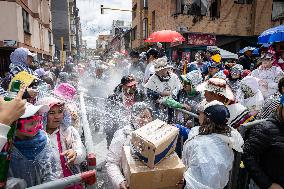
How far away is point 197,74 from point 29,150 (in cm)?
473

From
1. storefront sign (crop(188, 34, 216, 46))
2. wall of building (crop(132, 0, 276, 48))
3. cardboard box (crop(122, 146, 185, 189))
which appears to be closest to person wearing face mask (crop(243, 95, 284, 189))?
cardboard box (crop(122, 146, 185, 189))

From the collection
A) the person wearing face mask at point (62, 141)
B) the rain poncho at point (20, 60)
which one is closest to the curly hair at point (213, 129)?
the person wearing face mask at point (62, 141)

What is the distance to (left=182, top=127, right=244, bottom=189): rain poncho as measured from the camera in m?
2.25

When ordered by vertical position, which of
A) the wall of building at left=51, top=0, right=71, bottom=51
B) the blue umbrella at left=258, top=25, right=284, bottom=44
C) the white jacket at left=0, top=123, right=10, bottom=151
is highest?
the wall of building at left=51, top=0, right=71, bottom=51

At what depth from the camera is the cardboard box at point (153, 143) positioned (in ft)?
7.45

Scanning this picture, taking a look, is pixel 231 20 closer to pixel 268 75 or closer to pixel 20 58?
pixel 268 75

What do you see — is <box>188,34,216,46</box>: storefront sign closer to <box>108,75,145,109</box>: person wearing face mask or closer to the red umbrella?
the red umbrella

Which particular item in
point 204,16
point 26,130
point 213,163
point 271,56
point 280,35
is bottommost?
point 213,163

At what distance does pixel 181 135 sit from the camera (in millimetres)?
3496

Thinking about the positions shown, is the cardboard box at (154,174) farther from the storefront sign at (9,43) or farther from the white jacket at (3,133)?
the storefront sign at (9,43)

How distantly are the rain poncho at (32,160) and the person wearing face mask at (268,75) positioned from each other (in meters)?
4.79

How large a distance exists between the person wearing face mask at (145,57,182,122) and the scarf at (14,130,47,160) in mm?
3191

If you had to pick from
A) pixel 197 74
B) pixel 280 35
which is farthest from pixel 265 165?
pixel 280 35

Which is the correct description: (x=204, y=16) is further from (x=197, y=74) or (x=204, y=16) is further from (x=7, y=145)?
(x=7, y=145)
